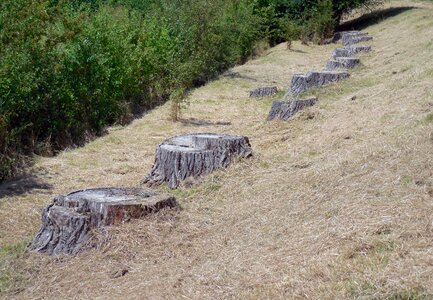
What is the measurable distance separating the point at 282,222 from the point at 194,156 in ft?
6.83

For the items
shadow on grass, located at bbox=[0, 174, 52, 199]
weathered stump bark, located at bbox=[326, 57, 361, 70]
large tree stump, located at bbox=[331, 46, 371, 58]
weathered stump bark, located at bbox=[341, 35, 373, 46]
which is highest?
weathered stump bark, located at bbox=[326, 57, 361, 70]

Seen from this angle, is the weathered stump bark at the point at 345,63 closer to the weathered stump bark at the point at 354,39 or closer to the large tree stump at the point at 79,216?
the weathered stump bark at the point at 354,39

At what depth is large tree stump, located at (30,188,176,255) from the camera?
21.0ft

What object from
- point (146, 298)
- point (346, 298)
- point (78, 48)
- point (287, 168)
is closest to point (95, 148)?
point (78, 48)

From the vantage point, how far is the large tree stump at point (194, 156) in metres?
8.02

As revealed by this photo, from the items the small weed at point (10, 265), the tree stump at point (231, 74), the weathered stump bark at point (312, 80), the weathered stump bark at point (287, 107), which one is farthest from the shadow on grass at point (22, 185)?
the tree stump at point (231, 74)

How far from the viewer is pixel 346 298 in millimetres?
4414

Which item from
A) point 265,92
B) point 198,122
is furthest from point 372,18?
point 198,122

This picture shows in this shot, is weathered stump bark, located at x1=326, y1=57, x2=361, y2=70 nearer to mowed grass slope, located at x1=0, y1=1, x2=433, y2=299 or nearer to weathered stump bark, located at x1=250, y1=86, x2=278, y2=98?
weathered stump bark, located at x1=250, y1=86, x2=278, y2=98

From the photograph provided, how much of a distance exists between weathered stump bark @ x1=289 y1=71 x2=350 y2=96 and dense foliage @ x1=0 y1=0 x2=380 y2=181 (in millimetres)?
2322

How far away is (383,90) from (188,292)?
696cm

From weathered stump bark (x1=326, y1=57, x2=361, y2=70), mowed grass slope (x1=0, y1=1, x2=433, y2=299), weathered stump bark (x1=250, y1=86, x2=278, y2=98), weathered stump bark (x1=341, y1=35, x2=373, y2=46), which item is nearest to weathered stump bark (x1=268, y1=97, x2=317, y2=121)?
mowed grass slope (x1=0, y1=1, x2=433, y2=299)

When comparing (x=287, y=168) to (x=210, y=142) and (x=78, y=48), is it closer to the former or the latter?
(x=210, y=142)

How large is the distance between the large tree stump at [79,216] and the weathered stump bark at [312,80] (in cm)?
686
